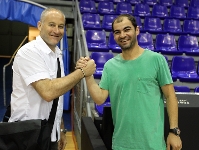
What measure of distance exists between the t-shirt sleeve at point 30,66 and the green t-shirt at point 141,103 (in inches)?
18.1

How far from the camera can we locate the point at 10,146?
127 cm

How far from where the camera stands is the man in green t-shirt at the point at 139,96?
1533 mm

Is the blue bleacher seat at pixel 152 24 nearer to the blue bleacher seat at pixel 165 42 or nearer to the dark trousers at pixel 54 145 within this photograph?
the blue bleacher seat at pixel 165 42

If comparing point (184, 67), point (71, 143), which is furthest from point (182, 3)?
point (71, 143)

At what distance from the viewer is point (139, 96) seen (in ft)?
5.07

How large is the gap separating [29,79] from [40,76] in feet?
0.20

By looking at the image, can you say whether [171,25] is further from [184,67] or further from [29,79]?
[29,79]

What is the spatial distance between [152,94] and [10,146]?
83 centimetres

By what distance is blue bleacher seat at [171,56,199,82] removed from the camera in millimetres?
4340

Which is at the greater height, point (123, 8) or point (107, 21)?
point (123, 8)

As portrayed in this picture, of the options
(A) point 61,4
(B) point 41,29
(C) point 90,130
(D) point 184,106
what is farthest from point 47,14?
(A) point 61,4

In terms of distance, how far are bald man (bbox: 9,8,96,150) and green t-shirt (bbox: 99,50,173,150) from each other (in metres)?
0.25

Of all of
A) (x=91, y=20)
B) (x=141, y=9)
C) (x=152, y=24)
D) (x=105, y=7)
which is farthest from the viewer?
(x=141, y=9)

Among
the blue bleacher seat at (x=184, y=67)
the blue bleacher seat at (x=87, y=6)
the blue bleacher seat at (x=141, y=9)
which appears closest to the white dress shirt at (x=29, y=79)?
the blue bleacher seat at (x=184, y=67)
